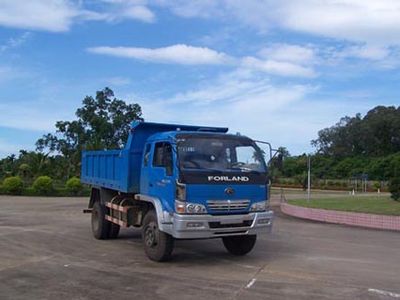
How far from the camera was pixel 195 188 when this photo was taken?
996cm

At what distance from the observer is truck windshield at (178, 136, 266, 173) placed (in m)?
10.3

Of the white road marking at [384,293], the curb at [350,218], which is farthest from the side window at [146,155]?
the curb at [350,218]

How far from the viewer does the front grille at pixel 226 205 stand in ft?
33.2

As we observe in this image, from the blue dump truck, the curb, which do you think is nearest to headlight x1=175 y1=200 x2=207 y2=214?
the blue dump truck

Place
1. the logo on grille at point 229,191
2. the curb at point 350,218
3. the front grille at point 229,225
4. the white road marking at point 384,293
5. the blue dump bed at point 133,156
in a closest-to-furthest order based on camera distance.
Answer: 1. the white road marking at point 384,293
2. the front grille at point 229,225
3. the logo on grille at point 229,191
4. the blue dump bed at point 133,156
5. the curb at point 350,218

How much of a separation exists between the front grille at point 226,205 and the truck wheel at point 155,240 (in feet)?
3.46

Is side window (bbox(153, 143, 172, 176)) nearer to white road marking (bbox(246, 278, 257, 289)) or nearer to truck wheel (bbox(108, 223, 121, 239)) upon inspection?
white road marking (bbox(246, 278, 257, 289))

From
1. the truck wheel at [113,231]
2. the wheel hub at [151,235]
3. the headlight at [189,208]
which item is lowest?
the truck wheel at [113,231]

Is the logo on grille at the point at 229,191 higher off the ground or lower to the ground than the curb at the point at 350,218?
higher

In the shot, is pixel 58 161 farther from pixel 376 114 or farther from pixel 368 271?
pixel 376 114

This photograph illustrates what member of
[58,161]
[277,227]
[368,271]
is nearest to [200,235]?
[368,271]

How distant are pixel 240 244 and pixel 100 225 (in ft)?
13.9

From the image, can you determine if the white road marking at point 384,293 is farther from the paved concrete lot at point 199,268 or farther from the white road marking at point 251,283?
the white road marking at point 251,283

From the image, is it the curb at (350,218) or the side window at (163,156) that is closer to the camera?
the side window at (163,156)
